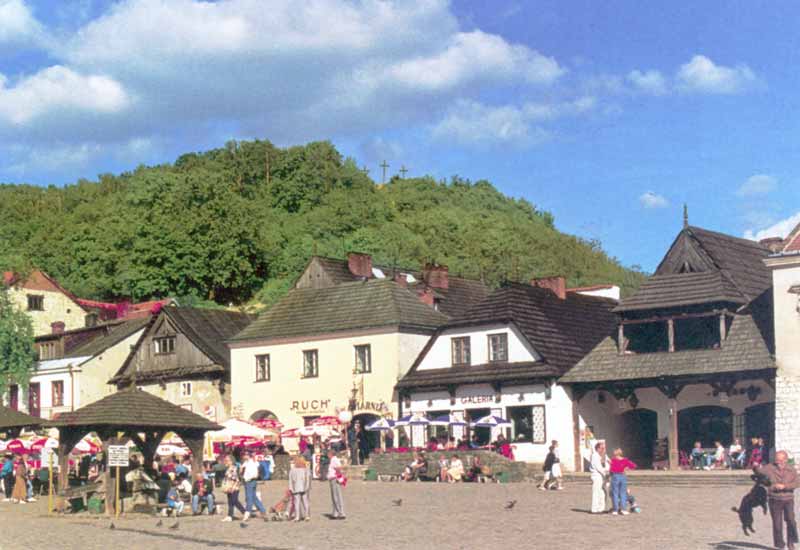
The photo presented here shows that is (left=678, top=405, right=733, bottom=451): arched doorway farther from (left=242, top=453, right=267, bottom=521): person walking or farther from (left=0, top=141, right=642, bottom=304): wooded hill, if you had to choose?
(left=0, top=141, right=642, bottom=304): wooded hill

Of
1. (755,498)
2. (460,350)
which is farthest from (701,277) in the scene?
(755,498)

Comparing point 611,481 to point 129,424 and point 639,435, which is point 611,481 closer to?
point 129,424

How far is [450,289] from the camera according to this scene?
60.8 metres

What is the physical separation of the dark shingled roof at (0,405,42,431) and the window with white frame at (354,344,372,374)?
14.7 meters

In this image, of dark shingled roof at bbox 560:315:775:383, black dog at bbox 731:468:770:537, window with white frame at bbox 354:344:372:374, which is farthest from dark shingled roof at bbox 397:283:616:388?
black dog at bbox 731:468:770:537

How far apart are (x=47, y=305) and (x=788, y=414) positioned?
5382 cm

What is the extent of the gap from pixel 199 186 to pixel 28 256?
15.8m

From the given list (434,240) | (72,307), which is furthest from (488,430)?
(434,240)

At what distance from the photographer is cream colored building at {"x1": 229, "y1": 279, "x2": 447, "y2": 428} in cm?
5359

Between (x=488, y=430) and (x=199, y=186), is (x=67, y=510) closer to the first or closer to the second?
(x=488, y=430)

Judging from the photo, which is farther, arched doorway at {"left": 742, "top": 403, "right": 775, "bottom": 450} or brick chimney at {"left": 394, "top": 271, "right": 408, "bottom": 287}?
brick chimney at {"left": 394, "top": 271, "right": 408, "bottom": 287}

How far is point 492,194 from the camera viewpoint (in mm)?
121188

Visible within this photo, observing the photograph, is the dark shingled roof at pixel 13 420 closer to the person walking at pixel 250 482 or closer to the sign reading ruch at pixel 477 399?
the person walking at pixel 250 482

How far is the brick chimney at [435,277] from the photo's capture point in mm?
59969
